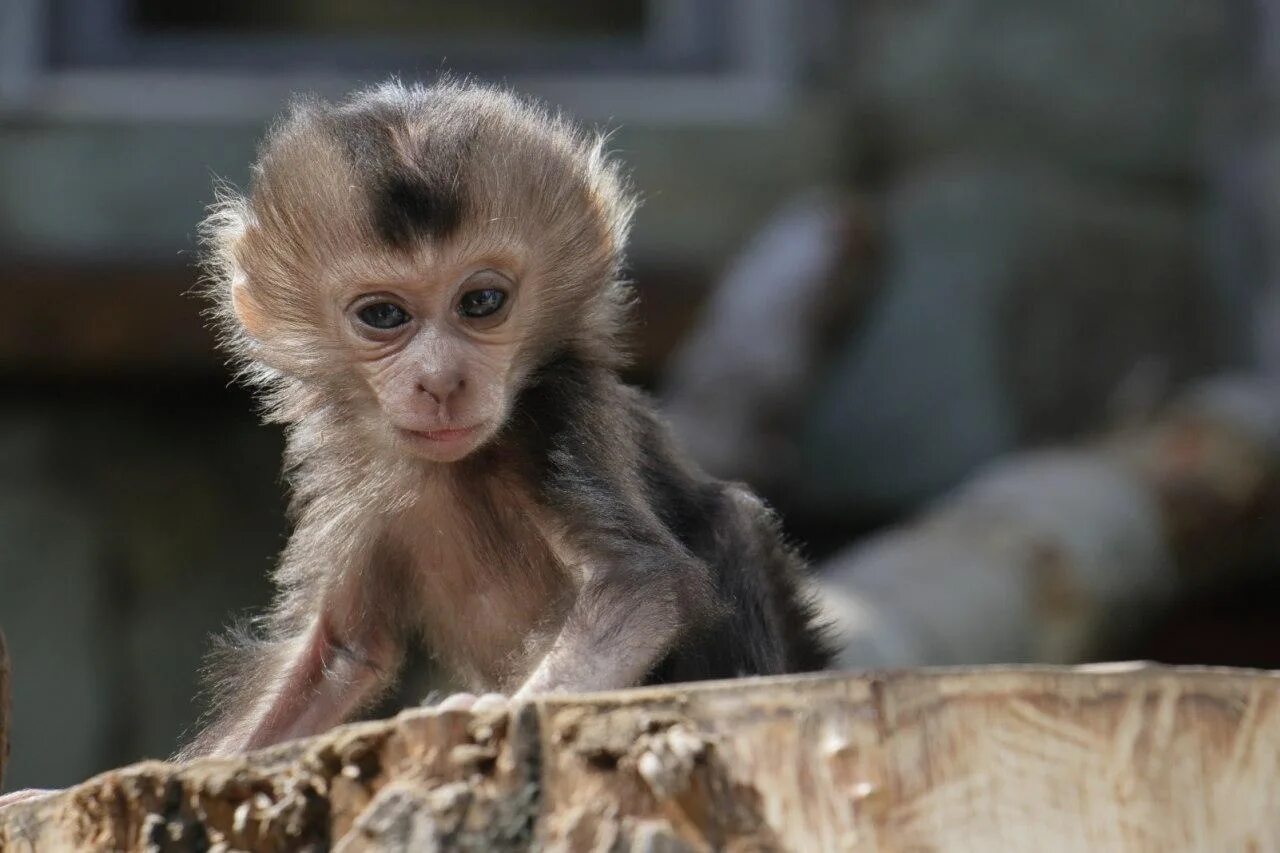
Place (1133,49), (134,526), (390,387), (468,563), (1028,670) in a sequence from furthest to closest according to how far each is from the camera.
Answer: (1133,49) < (134,526) < (468,563) < (390,387) < (1028,670)

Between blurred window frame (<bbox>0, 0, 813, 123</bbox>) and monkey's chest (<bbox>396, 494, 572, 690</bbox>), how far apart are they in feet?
17.9

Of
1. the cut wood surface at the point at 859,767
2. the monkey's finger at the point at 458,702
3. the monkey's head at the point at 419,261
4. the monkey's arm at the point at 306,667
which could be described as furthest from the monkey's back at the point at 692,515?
the cut wood surface at the point at 859,767

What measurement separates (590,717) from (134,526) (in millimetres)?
7393

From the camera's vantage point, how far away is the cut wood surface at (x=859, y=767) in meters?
2.45

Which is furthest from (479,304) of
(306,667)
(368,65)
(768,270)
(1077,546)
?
(368,65)

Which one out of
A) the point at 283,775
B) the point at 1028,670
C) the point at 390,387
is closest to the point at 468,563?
the point at 390,387

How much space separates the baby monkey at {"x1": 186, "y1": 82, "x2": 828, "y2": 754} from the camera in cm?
393

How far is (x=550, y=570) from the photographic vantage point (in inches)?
Answer: 162

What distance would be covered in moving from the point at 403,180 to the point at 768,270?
4.84 meters

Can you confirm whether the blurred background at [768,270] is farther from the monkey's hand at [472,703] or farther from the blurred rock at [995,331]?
the monkey's hand at [472,703]

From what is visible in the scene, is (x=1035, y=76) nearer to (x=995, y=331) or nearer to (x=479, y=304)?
(x=995, y=331)

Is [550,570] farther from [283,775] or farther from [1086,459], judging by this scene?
[1086,459]

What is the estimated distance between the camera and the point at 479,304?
161 inches

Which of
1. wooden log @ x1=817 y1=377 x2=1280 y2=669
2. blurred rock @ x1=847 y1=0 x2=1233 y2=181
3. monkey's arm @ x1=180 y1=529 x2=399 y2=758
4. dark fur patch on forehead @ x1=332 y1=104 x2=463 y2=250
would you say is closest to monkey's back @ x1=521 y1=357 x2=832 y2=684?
dark fur patch on forehead @ x1=332 y1=104 x2=463 y2=250
